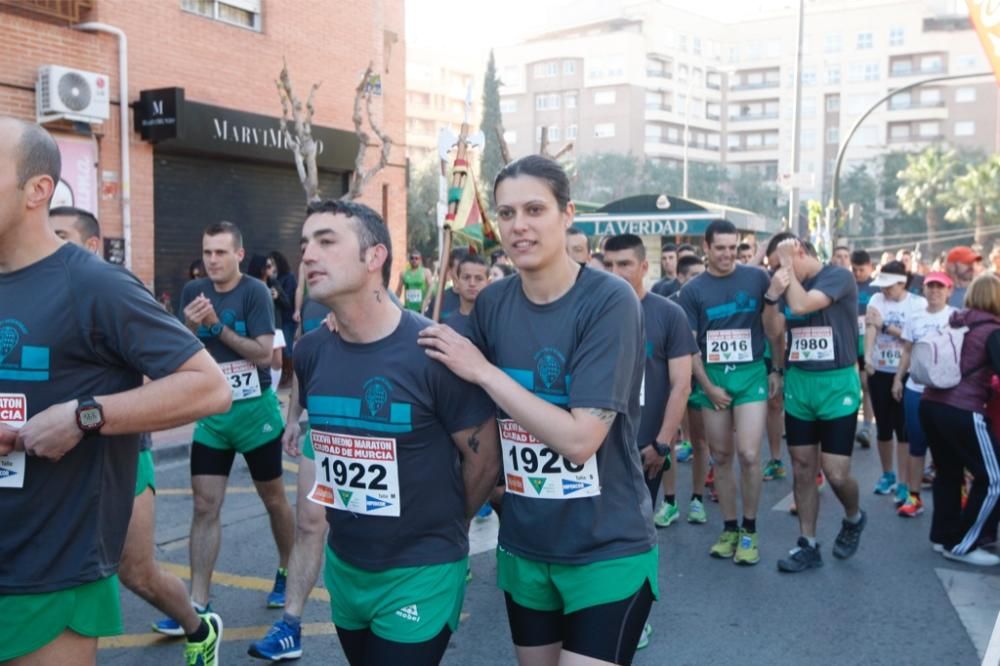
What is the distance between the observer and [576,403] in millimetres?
2861

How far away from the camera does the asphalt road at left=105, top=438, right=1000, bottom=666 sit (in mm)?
4832

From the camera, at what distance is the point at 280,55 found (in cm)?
1575

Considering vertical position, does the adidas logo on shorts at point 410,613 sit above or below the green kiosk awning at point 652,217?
below

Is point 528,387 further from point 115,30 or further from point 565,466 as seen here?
point 115,30

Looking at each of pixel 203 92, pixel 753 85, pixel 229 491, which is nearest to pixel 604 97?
pixel 753 85

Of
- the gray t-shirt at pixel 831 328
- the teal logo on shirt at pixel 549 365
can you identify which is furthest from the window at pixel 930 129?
the teal logo on shirt at pixel 549 365

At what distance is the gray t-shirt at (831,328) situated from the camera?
6.31 metres

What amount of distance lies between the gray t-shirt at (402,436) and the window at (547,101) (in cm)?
9410

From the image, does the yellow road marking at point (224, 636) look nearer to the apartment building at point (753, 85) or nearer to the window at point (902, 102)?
the apartment building at point (753, 85)

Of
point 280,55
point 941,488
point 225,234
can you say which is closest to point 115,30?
point 280,55

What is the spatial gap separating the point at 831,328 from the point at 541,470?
3.96 metres

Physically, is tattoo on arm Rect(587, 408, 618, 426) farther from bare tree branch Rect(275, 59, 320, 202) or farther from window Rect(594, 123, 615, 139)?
window Rect(594, 123, 615, 139)

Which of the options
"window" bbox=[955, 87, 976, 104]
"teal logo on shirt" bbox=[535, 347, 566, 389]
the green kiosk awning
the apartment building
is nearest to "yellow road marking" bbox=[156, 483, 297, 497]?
"teal logo on shirt" bbox=[535, 347, 566, 389]

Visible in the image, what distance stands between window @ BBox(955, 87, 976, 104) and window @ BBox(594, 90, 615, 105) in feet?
96.3
